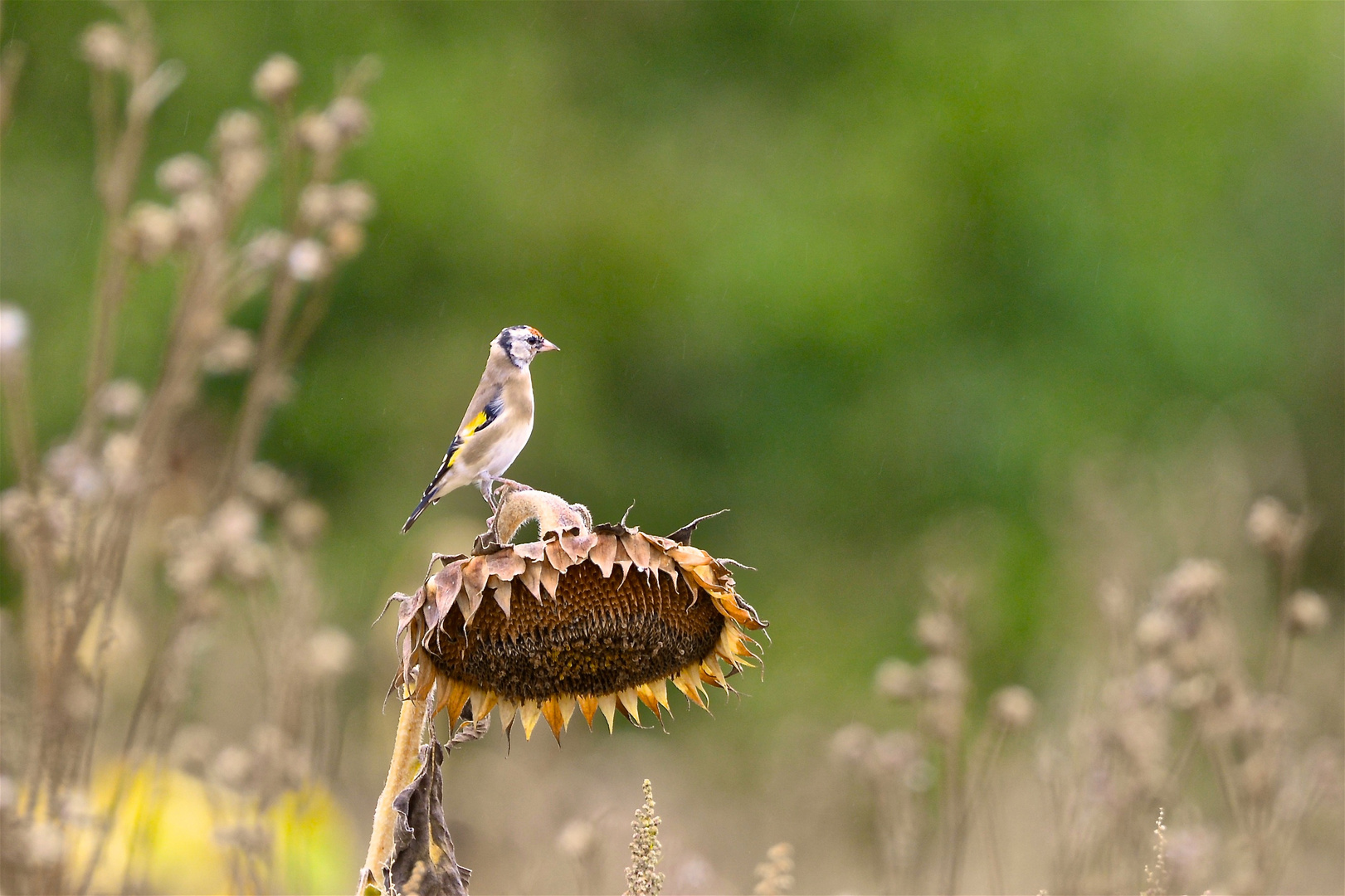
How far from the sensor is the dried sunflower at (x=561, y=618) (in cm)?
174

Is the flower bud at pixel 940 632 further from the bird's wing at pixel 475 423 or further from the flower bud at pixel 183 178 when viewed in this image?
the flower bud at pixel 183 178

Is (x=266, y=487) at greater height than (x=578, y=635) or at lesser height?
greater

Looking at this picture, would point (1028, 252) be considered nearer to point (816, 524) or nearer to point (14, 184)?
point (816, 524)

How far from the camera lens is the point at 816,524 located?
8.88 metres

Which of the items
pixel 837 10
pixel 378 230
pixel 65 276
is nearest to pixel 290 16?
pixel 378 230

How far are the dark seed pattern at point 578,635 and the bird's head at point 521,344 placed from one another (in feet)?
0.89

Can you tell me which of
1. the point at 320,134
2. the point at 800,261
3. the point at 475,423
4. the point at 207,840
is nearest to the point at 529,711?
the point at 475,423

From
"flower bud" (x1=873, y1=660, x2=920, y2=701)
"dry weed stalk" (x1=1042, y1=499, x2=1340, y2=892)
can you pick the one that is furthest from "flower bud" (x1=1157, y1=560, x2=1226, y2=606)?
"flower bud" (x1=873, y1=660, x2=920, y2=701)

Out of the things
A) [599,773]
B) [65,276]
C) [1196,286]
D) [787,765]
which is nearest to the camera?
[787,765]

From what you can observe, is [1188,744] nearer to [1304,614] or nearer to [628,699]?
[1304,614]

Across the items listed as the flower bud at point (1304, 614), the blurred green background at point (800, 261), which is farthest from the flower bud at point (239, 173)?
the blurred green background at point (800, 261)

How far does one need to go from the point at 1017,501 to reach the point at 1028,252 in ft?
5.69

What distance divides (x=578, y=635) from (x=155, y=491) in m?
1.14

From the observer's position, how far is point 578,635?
1.83 metres
